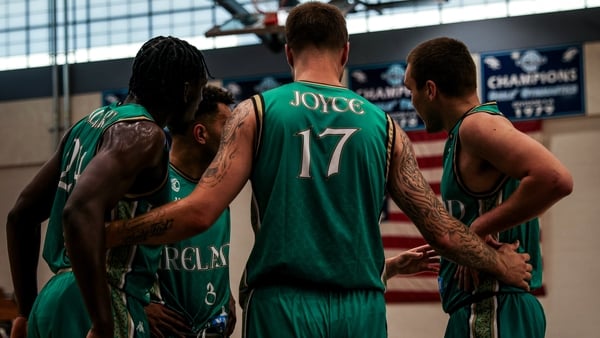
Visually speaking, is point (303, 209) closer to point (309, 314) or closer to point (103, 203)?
point (309, 314)

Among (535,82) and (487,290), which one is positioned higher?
(535,82)

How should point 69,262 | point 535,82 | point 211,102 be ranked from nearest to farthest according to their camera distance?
point 69,262
point 211,102
point 535,82

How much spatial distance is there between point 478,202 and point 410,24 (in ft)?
27.9

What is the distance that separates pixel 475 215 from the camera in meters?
4.23

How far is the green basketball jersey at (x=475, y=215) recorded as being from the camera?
4180 millimetres

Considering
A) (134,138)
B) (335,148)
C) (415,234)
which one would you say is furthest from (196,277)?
Result: (415,234)

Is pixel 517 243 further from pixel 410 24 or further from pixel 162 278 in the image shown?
pixel 410 24

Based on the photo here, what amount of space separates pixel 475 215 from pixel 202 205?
5.03 feet

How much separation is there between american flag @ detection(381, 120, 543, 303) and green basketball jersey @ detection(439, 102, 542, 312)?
→ 7.43 meters

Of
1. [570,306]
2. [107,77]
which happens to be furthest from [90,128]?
[107,77]

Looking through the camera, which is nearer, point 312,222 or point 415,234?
point 312,222

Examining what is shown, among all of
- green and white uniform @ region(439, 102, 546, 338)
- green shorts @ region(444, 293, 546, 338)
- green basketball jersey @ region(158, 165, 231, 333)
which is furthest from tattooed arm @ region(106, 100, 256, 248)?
green basketball jersey @ region(158, 165, 231, 333)

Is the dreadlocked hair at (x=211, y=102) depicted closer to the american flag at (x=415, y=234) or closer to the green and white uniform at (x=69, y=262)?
the green and white uniform at (x=69, y=262)

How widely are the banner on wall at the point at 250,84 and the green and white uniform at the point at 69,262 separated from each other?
29.9 ft
